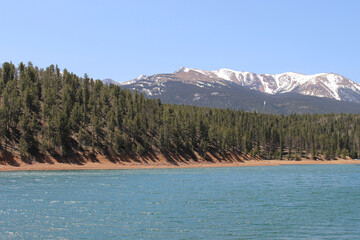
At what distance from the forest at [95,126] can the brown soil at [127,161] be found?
Result: 8.27 ft

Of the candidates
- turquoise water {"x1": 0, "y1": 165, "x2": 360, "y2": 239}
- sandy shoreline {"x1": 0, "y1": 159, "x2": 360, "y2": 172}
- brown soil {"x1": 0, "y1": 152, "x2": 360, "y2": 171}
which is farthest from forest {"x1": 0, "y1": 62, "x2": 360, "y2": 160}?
turquoise water {"x1": 0, "y1": 165, "x2": 360, "y2": 239}

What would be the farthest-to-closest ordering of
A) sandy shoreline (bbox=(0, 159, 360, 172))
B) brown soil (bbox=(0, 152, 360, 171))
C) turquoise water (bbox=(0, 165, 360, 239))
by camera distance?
brown soil (bbox=(0, 152, 360, 171)) → sandy shoreline (bbox=(0, 159, 360, 172)) → turquoise water (bbox=(0, 165, 360, 239))

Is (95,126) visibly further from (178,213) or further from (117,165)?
(178,213)

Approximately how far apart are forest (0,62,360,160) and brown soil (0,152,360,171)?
8.27ft

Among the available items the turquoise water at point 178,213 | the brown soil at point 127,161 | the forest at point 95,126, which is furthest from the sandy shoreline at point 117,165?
the turquoise water at point 178,213

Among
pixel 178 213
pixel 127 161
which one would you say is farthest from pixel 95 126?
pixel 178 213

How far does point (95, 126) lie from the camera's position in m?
131

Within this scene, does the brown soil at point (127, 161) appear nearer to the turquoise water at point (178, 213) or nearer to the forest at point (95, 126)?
the forest at point (95, 126)

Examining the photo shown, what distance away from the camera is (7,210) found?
41906 mm

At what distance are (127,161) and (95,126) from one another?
1760cm

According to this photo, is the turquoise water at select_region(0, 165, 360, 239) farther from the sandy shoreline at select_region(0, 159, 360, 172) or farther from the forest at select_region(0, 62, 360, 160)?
the forest at select_region(0, 62, 360, 160)

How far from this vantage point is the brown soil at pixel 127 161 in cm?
10894

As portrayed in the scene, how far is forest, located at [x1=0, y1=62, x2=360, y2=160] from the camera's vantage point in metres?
119

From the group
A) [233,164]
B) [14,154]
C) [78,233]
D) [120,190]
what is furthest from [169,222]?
[233,164]
